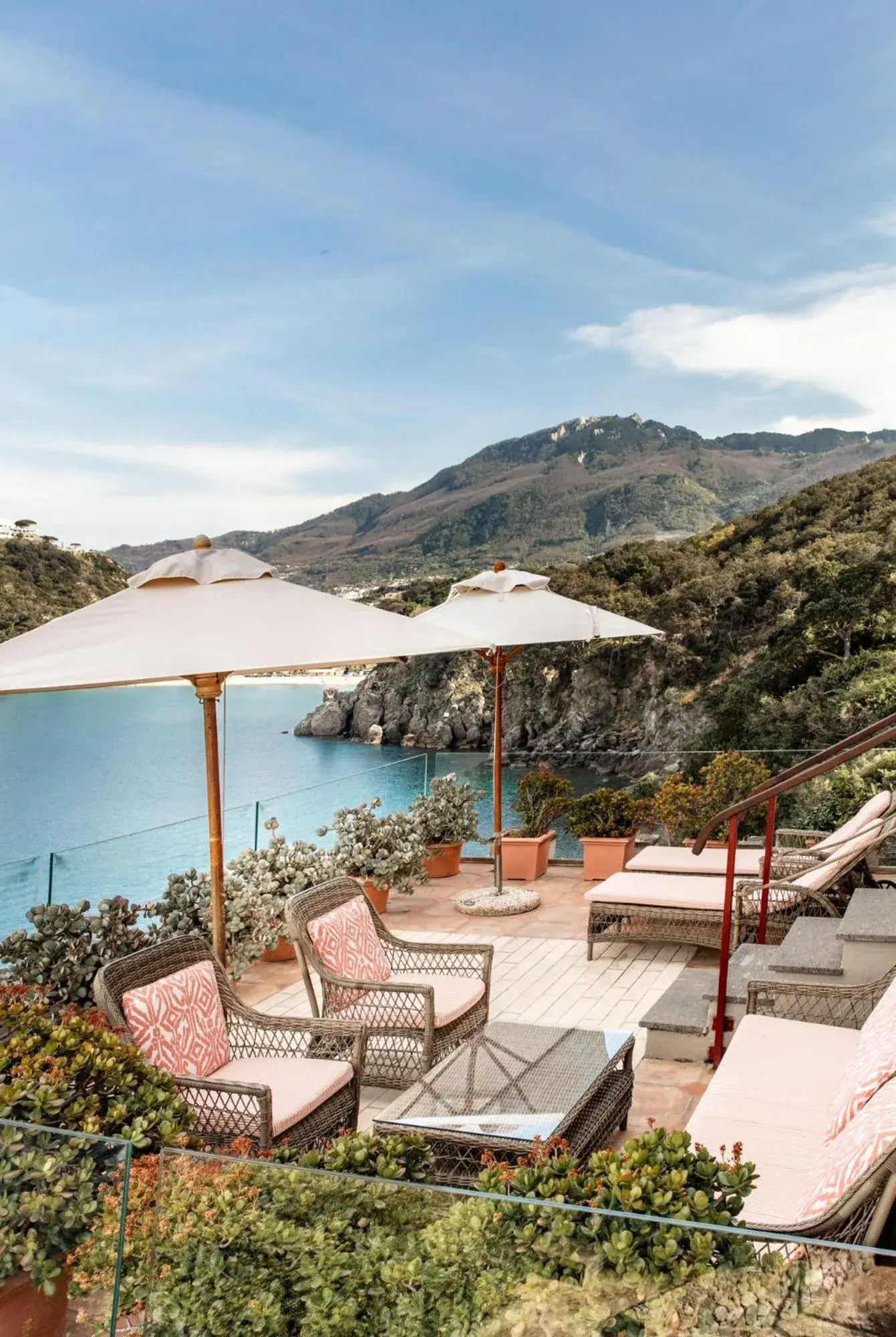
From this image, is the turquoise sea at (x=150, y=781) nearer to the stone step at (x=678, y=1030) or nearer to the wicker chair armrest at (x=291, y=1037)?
the wicker chair armrest at (x=291, y=1037)

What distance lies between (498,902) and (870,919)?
134 inches

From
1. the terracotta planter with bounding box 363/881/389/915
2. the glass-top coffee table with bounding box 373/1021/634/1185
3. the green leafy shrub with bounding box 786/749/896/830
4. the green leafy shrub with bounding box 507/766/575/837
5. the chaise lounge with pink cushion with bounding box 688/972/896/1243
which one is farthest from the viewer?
the green leafy shrub with bounding box 507/766/575/837

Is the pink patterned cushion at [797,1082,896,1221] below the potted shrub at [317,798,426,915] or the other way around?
the other way around

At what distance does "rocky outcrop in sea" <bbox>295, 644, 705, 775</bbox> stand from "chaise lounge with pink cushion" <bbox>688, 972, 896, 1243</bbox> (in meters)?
21.3

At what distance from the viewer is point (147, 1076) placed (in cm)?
262

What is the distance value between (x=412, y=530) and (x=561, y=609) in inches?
1855

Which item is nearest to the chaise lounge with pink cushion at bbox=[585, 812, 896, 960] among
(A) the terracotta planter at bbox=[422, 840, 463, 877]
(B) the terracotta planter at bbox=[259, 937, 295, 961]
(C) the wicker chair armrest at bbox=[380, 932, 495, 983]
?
(C) the wicker chair armrest at bbox=[380, 932, 495, 983]

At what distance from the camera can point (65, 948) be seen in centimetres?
475

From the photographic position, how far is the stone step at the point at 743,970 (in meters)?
4.25

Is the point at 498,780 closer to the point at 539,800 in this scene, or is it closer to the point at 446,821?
the point at 446,821

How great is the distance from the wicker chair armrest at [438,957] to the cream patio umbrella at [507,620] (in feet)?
7.80

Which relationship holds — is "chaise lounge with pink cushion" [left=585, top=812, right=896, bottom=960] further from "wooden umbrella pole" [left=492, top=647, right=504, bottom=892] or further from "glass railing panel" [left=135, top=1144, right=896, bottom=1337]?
"glass railing panel" [left=135, top=1144, right=896, bottom=1337]

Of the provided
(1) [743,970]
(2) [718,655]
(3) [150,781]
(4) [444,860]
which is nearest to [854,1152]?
(1) [743,970]

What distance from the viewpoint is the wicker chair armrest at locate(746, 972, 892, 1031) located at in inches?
140
